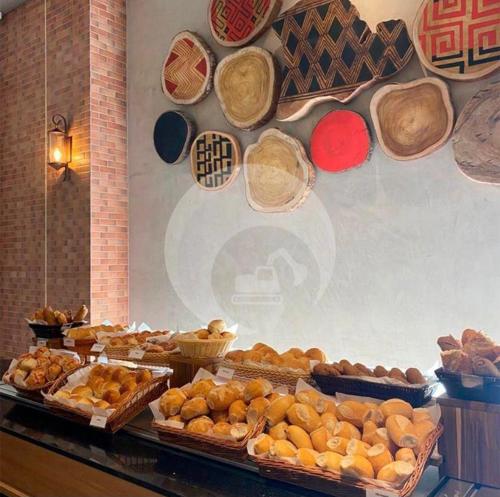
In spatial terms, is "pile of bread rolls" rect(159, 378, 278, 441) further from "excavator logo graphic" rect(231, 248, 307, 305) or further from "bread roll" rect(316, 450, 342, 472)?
"excavator logo graphic" rect(231, 248, 307, 305)

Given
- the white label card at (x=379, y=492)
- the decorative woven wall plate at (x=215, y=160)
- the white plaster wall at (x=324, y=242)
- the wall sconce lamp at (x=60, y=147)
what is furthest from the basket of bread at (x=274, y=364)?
the wall sconce lamp at (x=60, y=147)

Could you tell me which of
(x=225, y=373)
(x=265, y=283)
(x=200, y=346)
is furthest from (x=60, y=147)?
(x=225, y=373)

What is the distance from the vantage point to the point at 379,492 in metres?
1.20

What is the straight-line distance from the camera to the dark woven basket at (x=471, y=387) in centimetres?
138

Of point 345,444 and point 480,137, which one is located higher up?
point 480,137

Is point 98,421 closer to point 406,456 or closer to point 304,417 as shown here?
point 304,417

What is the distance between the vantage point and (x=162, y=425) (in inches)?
63.7

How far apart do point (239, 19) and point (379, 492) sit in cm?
300

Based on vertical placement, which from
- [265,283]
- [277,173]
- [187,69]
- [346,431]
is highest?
[187,69]

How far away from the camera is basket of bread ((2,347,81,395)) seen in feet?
7.02

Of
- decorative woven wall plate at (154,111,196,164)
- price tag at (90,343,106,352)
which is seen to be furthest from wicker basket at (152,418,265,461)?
decorative woven wall plate at (154,111,196,164)

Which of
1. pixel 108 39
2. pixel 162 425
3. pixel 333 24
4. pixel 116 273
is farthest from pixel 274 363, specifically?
pixel 108 39

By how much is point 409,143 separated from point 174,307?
2.08 metres

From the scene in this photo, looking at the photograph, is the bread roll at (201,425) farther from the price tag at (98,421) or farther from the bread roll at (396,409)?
the bread roll at (396,409)
